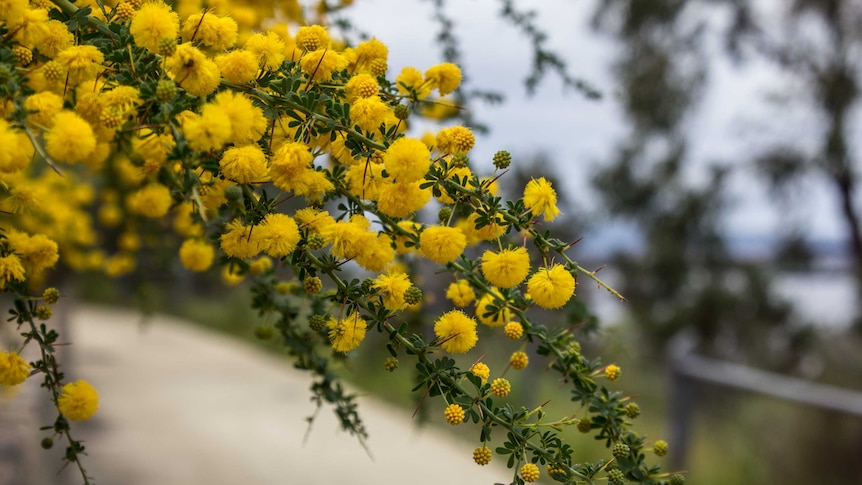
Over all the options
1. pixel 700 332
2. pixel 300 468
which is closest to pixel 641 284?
pixel 700 332

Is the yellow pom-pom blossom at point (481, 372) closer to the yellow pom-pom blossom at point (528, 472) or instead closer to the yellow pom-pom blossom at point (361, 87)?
the yellow pom-pom blossom at point (528, 472)

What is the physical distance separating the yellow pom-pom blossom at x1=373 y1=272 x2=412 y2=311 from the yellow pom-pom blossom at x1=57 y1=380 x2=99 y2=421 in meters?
0.49

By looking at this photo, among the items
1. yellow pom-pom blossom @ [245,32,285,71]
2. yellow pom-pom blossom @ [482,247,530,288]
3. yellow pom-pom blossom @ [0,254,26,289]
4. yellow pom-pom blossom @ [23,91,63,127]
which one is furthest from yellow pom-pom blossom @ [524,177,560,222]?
yellow pom-pom blossom @ [0,254,26,289]

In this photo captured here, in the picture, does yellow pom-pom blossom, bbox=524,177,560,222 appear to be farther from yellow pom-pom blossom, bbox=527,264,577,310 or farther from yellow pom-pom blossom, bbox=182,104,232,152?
yellow pom-pom blossom, bbox=182,104,232,152

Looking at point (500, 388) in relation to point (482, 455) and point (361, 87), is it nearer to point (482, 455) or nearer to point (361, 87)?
point (482, 455)

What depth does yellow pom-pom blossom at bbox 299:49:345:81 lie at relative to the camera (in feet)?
3.24

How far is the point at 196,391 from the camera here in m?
6.57

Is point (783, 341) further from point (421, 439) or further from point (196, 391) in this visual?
point (196, 391)

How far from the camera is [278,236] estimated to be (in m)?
0.90

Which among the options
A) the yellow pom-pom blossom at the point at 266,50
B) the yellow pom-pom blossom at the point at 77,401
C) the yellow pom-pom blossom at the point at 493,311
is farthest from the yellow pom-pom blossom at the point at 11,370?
the yellow pom-pom blossom at the point at 493,311

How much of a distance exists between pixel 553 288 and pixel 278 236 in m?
0.35

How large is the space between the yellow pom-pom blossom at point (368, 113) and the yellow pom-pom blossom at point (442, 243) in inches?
6.0

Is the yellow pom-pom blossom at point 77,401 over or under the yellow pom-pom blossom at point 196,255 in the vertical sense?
under

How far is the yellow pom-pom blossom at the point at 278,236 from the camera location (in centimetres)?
90
